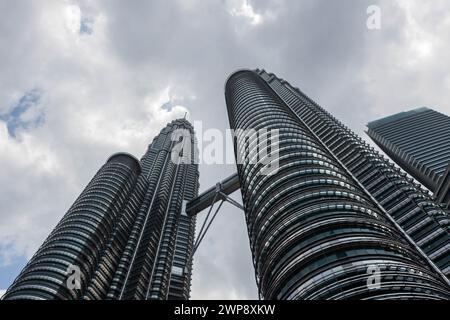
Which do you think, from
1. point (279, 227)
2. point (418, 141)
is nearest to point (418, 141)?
point (418, 141)

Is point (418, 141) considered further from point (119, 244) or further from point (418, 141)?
point (119, 244)

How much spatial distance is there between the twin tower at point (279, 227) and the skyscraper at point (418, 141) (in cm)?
2831

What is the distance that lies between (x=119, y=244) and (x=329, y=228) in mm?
78538

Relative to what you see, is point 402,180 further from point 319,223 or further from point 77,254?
point 77,254

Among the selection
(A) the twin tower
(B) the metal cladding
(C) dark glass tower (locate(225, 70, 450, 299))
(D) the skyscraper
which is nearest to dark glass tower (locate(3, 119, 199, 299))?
(A) the twin tower

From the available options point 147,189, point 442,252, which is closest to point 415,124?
point 442,252

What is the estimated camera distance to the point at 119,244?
111 m

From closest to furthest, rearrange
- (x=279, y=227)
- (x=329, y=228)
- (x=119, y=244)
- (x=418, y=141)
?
(x=329, y=228)
(x=279, y=227)
(x=119, y=244)
(x=418, y=141)

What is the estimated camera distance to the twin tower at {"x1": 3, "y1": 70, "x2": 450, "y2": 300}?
44.7m

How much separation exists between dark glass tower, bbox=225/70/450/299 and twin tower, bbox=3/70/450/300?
0.19 m

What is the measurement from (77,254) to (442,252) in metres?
82.2

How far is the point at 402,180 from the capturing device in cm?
10075

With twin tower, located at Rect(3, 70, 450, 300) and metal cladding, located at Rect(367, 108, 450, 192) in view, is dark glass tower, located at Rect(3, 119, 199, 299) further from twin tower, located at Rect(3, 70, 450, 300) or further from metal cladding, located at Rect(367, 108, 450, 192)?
metal cladding, located at Rect(367, 108, 450, 192)

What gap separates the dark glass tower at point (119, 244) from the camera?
273 feet
